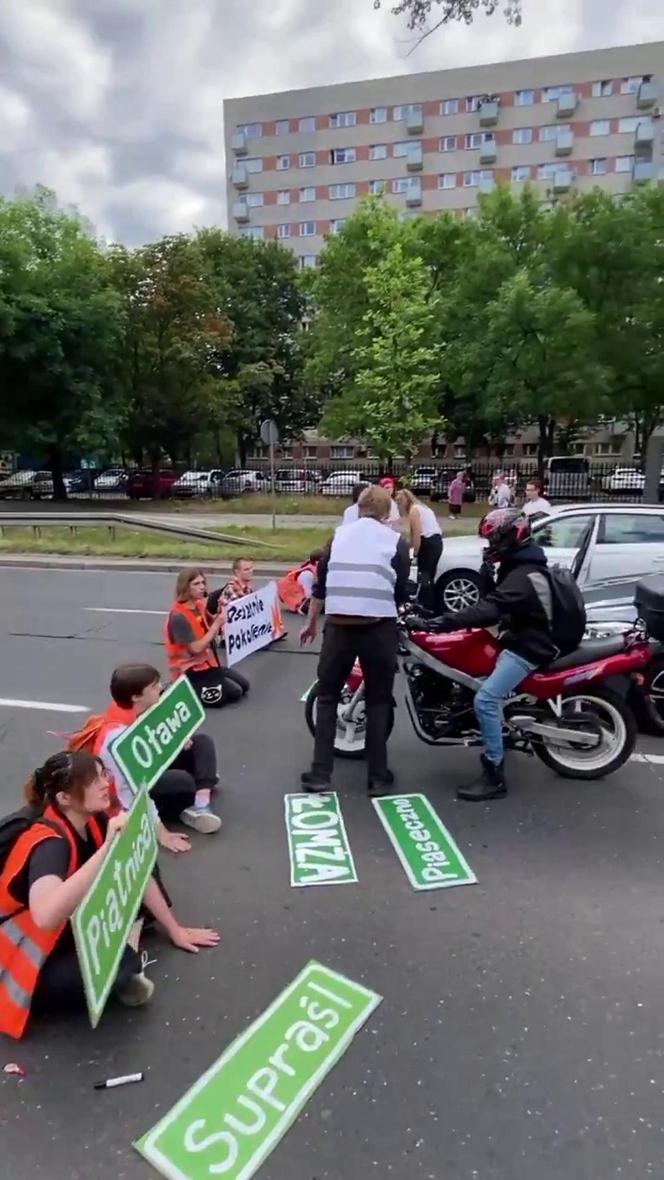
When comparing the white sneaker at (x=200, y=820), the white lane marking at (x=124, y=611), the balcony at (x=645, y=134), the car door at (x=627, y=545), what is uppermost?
the balcony at (x=645, y=134)

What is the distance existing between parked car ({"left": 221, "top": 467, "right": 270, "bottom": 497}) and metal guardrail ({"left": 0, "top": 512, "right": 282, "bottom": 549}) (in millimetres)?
15622

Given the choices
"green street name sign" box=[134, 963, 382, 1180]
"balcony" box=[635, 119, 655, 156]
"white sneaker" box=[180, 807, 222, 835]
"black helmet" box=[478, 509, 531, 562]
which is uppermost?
"balcony" box=[635, 119, 655, 156]

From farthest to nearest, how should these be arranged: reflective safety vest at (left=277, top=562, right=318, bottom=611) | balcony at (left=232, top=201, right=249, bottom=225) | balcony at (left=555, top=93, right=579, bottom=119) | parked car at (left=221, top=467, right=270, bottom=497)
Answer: balcony at (left=232, top=201, right=249, bottom=225) < balcony at (left=555, top=93, right=579, bottom=119) < parked car at (left=221, top=467, right=270, bottom=497) < reflective safety vest at (left=277, top=562, right=318, bottom=611)

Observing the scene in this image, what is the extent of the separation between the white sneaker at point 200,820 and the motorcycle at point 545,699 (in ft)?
4.64

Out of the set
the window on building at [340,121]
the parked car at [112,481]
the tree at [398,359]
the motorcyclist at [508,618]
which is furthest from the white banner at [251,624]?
the window on building at [340,121]

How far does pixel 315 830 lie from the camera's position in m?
4.22

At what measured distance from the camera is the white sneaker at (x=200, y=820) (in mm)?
4211

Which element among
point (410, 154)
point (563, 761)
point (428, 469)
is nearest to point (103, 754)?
point (563, 761)

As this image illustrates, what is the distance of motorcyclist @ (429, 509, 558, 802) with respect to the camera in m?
4.34

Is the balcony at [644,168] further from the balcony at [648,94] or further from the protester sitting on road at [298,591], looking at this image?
the protester sitting on road at [298,591]

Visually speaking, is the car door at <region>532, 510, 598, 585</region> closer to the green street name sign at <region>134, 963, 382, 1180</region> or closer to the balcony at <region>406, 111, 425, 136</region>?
the green street name sign at <region>134, 963, 382, 1180</region>

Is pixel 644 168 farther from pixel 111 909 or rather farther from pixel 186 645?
pixel 111 909

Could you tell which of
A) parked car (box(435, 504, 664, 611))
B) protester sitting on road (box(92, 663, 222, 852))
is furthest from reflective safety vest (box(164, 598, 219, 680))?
parked car (box(435, 504, 664, 611))

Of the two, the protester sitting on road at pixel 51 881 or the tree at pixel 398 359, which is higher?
the tree at pixel 398 359
